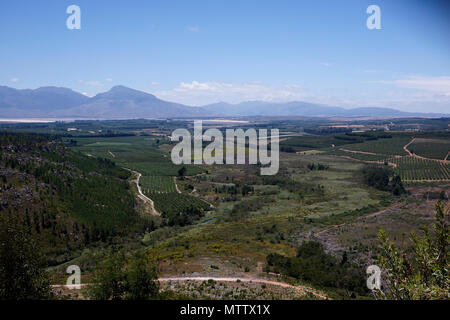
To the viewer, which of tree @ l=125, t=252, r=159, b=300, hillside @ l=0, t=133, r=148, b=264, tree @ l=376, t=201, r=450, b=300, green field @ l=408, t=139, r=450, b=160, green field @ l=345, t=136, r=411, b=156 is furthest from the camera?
green field @ l=345, t=136, r=411, b=156

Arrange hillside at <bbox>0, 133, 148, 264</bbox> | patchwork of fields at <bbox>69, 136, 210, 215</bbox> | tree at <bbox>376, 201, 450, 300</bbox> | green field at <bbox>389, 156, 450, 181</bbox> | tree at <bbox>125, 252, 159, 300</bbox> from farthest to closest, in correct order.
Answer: green field at <bbox>389, 156, 450, 181</bbox> < patchwork of fields at <bbox>69, 136, 210, 215</bbox> < hillside at <bbox>0, 133, 148, 264</bbox> < tree at <bbox>125, 252, 159, 300</bbox> < tree at <bbox>376, 201, 450, 300</bbox>

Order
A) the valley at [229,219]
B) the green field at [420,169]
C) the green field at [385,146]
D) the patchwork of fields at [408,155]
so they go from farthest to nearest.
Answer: the green field at [385,146] → the patchwork of fields at [408,155] → the green field at [420,169] → the valley at [229,219]

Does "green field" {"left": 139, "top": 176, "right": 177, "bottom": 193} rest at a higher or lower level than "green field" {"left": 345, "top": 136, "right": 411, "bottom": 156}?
lower

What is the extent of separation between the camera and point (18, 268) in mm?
15492

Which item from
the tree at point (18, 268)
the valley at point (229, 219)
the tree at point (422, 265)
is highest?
the tree at point (422, 265)

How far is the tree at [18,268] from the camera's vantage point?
14938 millimetres

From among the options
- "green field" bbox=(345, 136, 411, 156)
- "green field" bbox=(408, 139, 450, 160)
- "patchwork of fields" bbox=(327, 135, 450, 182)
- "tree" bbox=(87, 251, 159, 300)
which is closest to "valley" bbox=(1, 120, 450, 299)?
"patchwork of fields" bbox=(327, 135, 450, 182)

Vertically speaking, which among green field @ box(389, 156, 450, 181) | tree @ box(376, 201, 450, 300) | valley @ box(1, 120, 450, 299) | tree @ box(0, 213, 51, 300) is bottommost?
valley @ box(1, 120, 450, 299)

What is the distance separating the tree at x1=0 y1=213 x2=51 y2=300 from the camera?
14938 millimetres

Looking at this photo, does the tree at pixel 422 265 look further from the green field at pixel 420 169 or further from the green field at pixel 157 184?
the green field at pixel 420 169

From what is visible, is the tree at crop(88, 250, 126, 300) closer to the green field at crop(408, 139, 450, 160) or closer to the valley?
the valley

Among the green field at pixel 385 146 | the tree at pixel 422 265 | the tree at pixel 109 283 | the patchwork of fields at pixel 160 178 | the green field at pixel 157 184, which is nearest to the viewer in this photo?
the tree at pixel 422 265

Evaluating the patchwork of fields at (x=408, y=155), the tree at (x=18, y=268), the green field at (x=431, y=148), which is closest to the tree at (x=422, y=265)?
the tree at (x=18, y=268)
